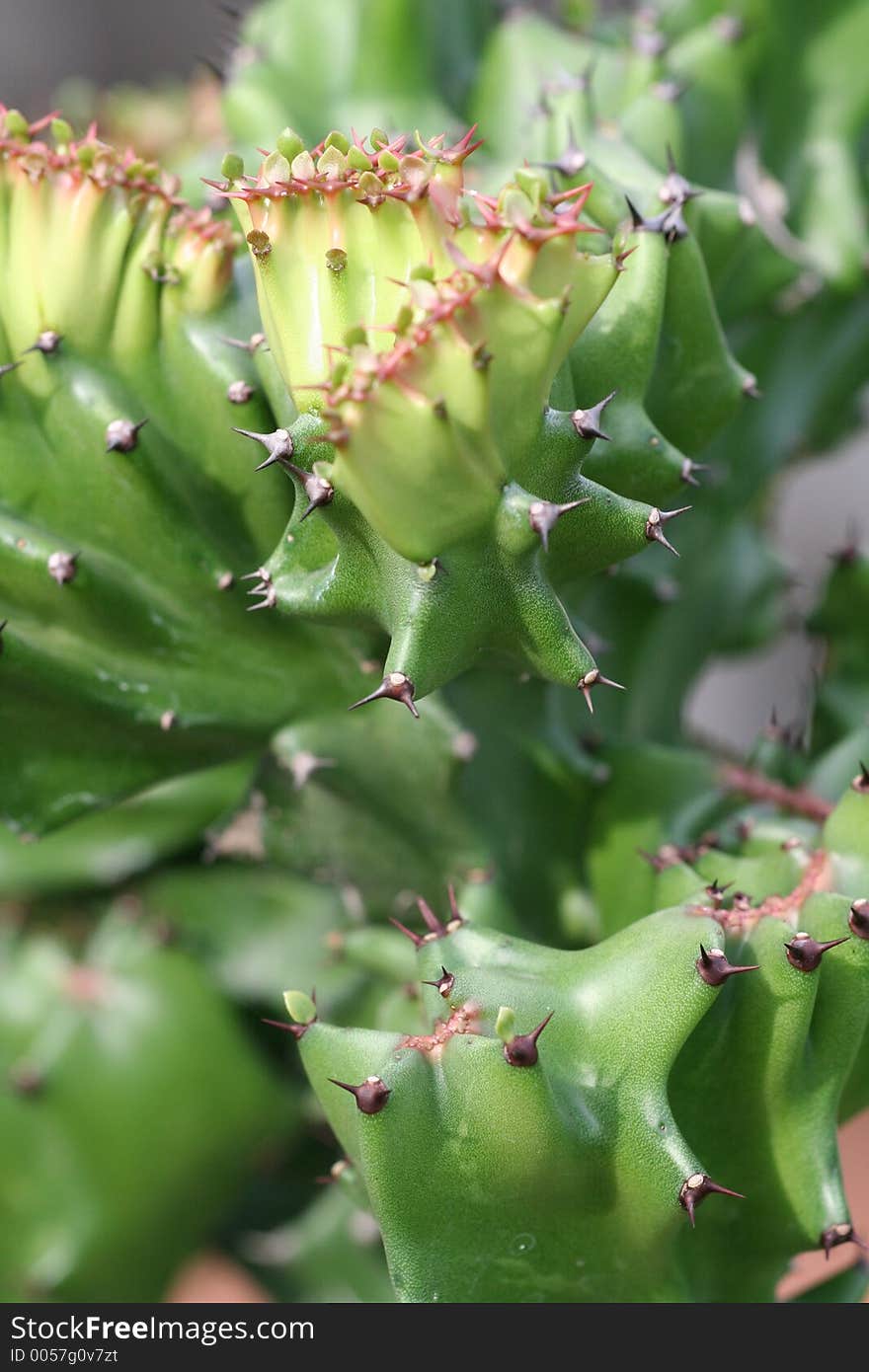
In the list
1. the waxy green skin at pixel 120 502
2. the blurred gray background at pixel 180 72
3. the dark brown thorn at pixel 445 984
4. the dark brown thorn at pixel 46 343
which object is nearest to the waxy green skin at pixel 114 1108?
the waxy green skin at pixel 120 502

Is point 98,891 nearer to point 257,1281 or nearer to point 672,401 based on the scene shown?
point 257,1281

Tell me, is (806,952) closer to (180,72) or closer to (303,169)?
(303,169)

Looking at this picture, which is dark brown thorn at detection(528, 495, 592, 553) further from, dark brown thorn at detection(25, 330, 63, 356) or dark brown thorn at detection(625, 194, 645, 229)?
dark brown thorn at detection(25, 330, 63, 356)

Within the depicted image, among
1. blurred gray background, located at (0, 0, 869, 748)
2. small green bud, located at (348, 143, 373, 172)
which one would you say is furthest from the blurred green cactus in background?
blurred gray background, located at (0, 0, 869, 748)

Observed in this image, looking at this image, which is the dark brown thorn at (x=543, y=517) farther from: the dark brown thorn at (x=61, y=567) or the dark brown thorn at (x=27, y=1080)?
the dark brown thorn at (x=27, y=1080)

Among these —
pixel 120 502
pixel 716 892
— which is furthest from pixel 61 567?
pixel 716 892
